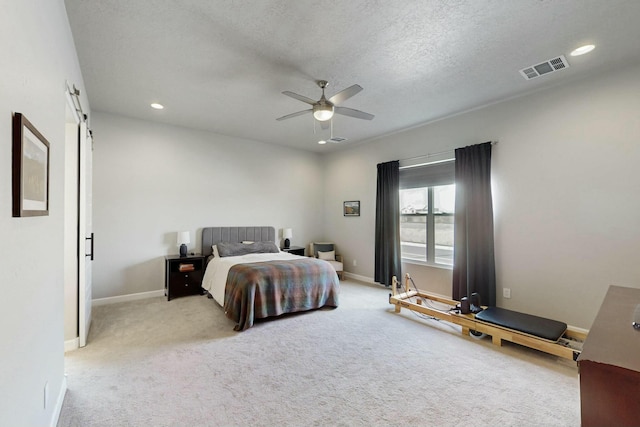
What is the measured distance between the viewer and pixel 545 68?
2.98m

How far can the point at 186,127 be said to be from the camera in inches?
200

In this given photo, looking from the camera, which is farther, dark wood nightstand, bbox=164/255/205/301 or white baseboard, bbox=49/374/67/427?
dark wood nightstand, bbox=164/255/205/301

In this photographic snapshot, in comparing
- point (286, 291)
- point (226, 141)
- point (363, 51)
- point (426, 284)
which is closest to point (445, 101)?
point (363, 51)

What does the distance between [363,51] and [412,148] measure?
2.70m

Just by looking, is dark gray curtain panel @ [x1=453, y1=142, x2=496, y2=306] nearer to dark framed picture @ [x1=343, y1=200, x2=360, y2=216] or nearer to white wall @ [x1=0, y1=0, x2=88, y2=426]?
dark framed picture @ [x1=343, y1=200, x2=360, y2=216]

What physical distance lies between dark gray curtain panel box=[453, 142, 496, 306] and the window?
1.01 ft

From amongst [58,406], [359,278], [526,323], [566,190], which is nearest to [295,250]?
[359,278]

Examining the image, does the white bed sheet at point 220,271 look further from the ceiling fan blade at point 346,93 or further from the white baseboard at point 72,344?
the ceiling fan blade at point 346,93

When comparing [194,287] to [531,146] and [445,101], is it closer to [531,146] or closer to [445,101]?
[445,101]

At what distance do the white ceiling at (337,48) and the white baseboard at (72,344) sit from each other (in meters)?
2.89

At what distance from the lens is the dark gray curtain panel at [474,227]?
3916 mm

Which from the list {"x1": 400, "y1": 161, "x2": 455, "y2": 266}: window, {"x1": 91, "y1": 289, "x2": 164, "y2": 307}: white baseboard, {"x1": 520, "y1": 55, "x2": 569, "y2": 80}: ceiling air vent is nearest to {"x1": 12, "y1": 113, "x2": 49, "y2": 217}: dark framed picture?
{"x1": 91, "y1": 289, "x2": 164, "y2": 307}: white baseboard

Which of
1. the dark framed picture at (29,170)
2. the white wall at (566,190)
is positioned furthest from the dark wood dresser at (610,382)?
the white wall at (566,190)

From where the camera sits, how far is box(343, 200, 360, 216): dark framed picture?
6.14 metres
